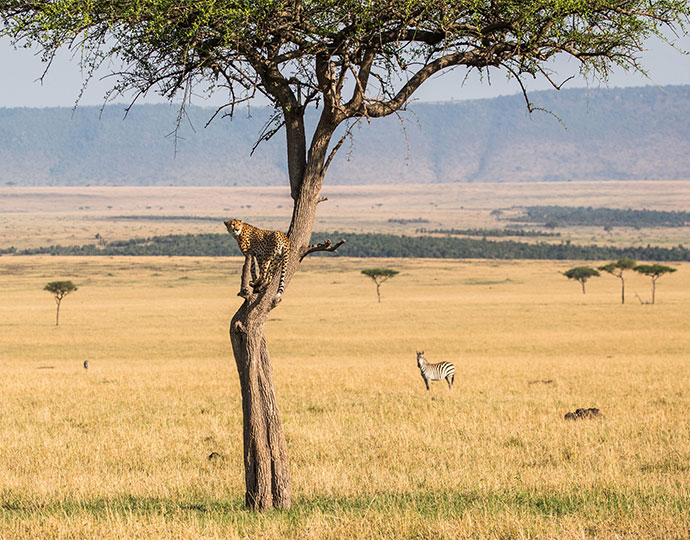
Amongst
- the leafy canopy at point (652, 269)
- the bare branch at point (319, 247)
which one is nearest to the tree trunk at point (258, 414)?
the bare branch at point (319, 247)

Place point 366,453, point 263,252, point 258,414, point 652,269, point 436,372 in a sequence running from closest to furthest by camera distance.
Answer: point 258,414
point 263,252
point 366,453
point 436,372
point 652,269

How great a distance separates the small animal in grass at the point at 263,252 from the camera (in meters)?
8.77

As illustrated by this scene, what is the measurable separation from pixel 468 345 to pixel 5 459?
126ft

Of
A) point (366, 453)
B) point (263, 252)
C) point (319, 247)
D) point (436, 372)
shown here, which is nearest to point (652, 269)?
point (436, 372)

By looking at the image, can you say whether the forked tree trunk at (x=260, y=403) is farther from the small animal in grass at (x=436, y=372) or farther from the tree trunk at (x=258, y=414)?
the small animal in grass at (x=436, y=372)

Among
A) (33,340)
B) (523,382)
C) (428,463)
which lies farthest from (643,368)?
(33,340)

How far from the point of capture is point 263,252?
8.87 m

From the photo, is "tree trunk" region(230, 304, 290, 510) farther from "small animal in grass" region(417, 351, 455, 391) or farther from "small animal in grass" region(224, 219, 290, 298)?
"small animal in grass" region(417, 351, 455, 391)

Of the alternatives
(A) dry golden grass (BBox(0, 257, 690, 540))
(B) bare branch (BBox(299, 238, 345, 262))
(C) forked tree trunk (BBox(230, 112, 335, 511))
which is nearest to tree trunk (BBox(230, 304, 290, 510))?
(C) forked tree trunk (BBox(230, 112, 335, 511))

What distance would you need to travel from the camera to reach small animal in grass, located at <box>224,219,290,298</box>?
8773 mm

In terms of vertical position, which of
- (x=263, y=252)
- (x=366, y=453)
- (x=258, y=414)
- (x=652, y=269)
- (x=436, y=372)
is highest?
(x=263, y=252)

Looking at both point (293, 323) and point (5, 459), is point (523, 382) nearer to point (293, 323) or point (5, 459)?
point (5, 459)

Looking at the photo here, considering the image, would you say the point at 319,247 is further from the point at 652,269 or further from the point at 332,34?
the point at 652,269

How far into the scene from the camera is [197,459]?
13.3 meters
